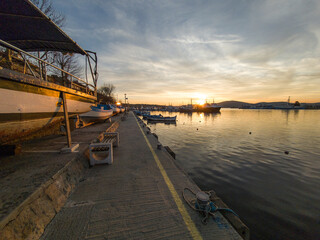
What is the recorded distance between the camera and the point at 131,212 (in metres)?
2.84

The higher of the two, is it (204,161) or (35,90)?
(35,90)

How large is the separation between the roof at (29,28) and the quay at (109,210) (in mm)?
4851

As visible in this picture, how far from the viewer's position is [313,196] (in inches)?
221

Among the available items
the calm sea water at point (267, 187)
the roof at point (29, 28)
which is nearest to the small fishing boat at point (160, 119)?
the calm sea water at point (267, 187)

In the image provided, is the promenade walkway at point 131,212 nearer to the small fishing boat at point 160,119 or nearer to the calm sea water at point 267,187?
the calm sea water at point 267,187

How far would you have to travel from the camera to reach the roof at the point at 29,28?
146 inches

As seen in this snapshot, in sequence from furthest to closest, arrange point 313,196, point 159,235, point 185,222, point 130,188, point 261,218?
point 313,196 → point 261,218 → point 130,188 → point 185,222 → point 159,235

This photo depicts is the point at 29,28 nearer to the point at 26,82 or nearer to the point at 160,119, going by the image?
the point at 26,82

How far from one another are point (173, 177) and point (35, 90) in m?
6.01

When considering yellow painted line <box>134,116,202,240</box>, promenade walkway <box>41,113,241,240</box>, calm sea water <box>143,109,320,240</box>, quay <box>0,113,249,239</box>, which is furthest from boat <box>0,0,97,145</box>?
calm sea water <box>143,109,320,240</box>

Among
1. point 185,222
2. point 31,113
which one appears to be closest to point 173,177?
point 185,222

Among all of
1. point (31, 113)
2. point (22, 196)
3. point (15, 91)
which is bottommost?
point (22, 196)

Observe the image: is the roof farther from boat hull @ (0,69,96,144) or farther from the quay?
the quay

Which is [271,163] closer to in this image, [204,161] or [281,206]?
[204,161]
